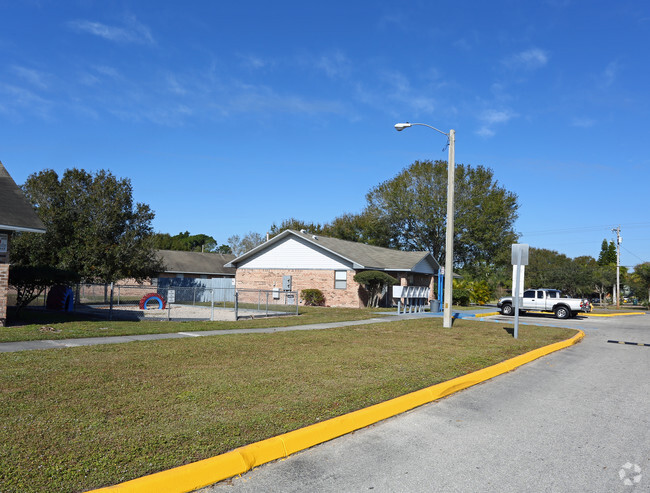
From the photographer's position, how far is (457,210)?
49.8 m

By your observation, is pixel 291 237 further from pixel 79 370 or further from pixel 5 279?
pixel 79 370

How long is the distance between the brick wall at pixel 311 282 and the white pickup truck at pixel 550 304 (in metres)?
8.85

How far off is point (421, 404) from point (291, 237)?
93.7ft

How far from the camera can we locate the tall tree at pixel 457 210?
49.2 metres

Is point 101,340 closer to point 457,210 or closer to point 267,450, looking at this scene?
point 267,450

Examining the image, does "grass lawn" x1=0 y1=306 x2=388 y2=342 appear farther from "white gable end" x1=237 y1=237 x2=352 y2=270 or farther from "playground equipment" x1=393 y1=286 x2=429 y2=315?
"white gable end" x1=237 y1=237 x2=352 y2=270

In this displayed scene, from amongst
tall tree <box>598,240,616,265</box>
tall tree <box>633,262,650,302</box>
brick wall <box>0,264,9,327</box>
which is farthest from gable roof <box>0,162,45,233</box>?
tall tree <box>598,240,616,265</box>

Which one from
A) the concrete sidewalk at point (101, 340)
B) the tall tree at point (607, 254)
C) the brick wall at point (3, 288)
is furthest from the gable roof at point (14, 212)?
the tall tree at point (607, 254)

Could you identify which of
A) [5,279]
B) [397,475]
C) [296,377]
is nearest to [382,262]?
[5,279]

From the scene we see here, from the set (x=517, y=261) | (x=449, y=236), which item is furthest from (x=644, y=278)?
(x=517, y=261)

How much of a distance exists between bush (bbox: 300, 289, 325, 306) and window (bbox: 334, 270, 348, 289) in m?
1.18

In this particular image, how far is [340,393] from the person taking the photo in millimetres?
7105

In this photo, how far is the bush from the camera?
108 ft

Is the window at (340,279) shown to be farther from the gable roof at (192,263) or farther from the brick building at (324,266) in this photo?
the gable roof at (192,263)
